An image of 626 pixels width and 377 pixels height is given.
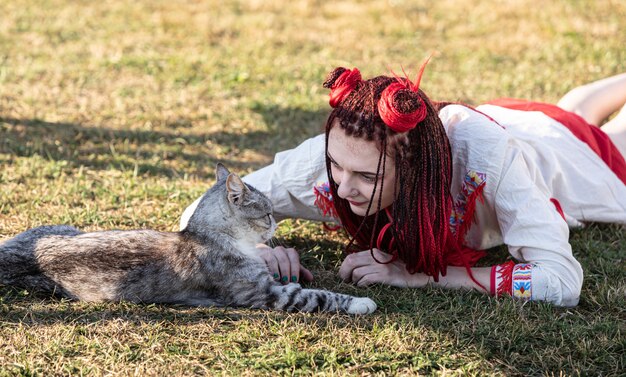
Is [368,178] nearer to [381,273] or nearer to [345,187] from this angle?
[345,187]

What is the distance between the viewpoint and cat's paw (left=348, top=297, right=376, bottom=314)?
145 inches

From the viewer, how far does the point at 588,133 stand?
4.75 m

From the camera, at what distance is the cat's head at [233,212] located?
3809 millimetres

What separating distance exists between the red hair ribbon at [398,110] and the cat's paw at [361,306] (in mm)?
833

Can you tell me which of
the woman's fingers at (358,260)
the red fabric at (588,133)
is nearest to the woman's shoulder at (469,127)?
the woman's fingers at (358,260)

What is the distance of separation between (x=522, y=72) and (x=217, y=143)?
127 inches

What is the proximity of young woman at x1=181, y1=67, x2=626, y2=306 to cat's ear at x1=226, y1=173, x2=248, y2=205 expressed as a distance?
1.12ft

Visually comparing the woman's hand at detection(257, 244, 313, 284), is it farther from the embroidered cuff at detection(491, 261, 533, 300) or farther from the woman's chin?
the embroidered cuff at detection(491, 261, 533, 300)

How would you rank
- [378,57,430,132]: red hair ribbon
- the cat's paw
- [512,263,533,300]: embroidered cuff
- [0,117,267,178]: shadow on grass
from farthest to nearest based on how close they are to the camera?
[0,117,267,178]: shadow on grass → [512,263,533,300]: embroidered cuff → the cat's paw → [378,57,430,132]: red hair ribbon

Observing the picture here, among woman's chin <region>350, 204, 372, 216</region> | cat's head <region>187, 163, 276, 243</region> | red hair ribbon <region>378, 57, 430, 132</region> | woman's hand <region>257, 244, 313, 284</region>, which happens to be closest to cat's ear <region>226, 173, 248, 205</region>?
cat's head <region>187, 163, 276, 243</region>

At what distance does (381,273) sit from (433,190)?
0.55 m

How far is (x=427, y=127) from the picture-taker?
138 inches

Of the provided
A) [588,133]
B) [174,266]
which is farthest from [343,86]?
[588,133]

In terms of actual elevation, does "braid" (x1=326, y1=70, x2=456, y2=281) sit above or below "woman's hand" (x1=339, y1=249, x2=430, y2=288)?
above
